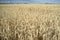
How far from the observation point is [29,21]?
1.49 meters

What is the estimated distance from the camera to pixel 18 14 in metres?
1.54

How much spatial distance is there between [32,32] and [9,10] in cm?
43

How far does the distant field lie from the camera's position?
4.62ft

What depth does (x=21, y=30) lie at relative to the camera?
1.44 meters

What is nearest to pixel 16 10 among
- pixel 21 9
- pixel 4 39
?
pixel 21 9

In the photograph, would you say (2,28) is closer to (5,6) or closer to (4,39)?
(4,39)

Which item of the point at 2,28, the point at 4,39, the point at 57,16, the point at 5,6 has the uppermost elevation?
the point at 5,6

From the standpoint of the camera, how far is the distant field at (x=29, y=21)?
4.62ft

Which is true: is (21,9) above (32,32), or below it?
above

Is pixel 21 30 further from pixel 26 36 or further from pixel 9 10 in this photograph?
pixel 9 10

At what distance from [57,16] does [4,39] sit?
0.69 metres

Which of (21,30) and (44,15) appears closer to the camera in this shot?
(21,30)

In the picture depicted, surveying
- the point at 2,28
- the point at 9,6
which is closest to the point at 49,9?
the point at 9,6

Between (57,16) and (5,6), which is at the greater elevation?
(5,6)
